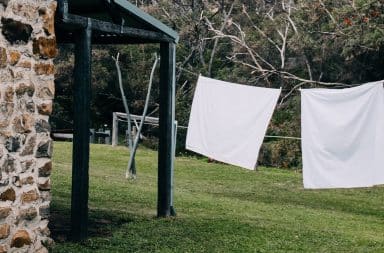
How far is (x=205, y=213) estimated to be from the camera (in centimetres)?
860

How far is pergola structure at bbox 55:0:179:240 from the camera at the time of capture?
611 centimetres

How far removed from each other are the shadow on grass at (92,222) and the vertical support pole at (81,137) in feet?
1.00

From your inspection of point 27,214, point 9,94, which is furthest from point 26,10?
point 27,214

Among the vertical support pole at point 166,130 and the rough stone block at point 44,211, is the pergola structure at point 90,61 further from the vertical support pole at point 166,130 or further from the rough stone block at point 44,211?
the rough stone block at point 44,211

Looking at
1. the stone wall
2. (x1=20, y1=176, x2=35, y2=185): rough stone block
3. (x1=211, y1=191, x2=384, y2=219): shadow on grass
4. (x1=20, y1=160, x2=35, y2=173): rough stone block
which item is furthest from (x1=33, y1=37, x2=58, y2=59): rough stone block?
(x1=211, y1=191, x2=384, y2=219): shadow on grass

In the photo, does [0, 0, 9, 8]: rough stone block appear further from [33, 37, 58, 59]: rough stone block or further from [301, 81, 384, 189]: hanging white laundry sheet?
[301, 81, 384, 189]: hanging white laundry sheet

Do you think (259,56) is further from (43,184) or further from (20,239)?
(20,239)

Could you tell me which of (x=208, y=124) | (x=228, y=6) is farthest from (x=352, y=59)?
(x=208, y=124)

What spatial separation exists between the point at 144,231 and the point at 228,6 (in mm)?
18842

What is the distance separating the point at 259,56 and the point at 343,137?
1285 centimetres

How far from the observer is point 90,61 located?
6223mm

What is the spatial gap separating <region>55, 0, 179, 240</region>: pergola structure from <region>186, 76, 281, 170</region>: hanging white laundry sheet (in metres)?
2.84

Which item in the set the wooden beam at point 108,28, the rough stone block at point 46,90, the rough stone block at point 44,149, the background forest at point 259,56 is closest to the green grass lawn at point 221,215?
the rough stone block at point 44,149

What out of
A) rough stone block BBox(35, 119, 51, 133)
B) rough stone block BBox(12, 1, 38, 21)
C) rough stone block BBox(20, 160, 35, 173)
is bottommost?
rough stone block BBox(20, 160, 35, 173)
